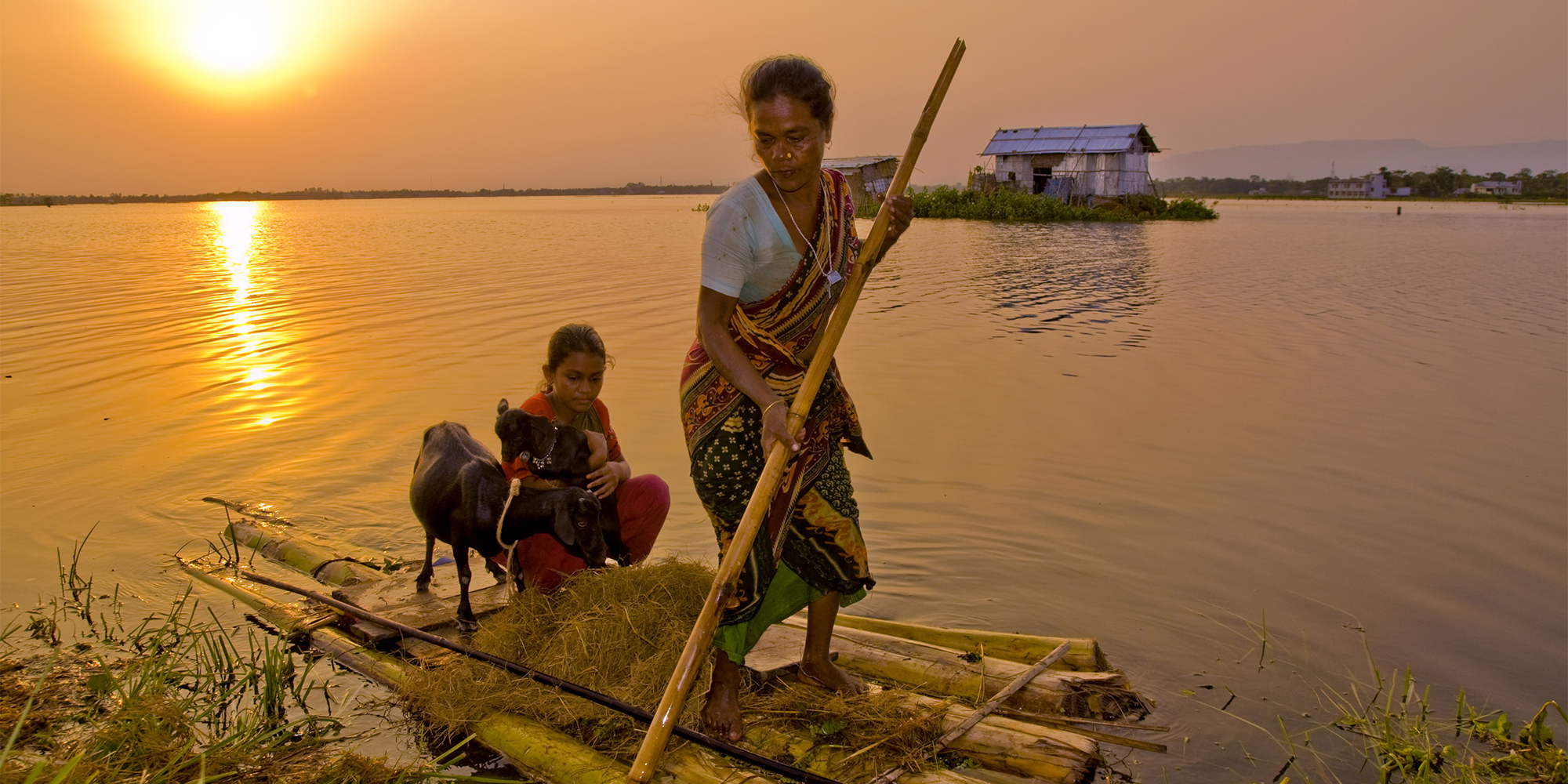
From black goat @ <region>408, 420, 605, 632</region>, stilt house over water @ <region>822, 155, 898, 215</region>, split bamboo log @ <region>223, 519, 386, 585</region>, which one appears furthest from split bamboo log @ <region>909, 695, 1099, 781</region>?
stilt house over water @ <region>822, 155, 898, 215</region>

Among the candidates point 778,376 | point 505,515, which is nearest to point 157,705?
point 505,515

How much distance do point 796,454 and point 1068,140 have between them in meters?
37.6

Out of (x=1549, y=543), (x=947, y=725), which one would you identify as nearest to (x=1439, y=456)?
(x=1549, y=543)

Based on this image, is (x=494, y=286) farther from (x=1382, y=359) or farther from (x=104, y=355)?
(x=1382, y=359)

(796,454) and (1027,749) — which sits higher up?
Result: (796,454)

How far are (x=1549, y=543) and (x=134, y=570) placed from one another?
6422 millimetres

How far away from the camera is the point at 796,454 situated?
2.36 metres

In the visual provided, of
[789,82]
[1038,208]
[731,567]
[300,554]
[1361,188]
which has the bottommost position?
[300,554]

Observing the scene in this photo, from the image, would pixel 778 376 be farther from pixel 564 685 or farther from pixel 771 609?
pixel 564 685

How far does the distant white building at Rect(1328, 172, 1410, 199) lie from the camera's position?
8432 cm

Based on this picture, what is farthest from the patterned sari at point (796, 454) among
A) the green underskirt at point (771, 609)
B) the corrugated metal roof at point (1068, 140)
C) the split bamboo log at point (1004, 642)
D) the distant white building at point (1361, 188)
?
the distant white building at point (1361, 188)

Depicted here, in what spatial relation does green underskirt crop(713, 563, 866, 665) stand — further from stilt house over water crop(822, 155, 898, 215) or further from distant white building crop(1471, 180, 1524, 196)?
distant white building crop(1471, 180, 1524, 196)

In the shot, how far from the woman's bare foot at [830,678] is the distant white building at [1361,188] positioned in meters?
93.2

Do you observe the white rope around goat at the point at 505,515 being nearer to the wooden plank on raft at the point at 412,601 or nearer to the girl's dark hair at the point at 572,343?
the wooden plank on raft at the point at 412,601
